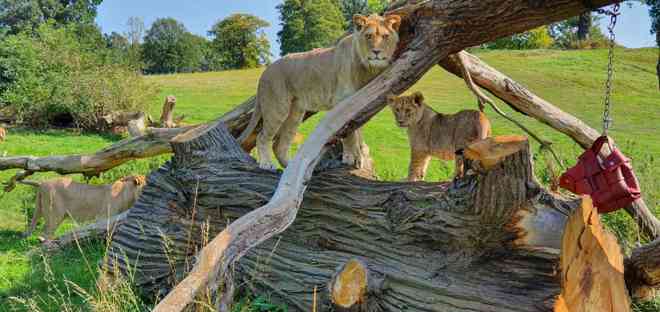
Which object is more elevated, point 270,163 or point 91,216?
point 270,163

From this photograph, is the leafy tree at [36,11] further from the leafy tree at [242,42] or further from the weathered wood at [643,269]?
the weathered wood at [643,269]

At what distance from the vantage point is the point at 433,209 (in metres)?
4.40

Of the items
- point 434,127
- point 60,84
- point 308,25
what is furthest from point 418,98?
point 308,25

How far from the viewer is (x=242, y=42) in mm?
67125

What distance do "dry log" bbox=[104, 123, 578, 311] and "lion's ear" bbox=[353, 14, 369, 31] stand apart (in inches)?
59.6

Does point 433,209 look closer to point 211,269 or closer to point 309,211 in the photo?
point 309,211

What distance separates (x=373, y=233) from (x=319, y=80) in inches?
80.9

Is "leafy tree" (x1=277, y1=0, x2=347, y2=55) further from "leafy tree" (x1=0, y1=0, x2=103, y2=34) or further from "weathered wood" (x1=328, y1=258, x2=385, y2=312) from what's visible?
"weathered wood" (x1=328, y1=258, x2=385, y2=312)

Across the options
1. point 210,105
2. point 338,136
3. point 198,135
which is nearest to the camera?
point 338,136

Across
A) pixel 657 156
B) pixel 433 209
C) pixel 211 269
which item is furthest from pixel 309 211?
pixel 657 156

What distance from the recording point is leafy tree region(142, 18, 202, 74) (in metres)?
76.0

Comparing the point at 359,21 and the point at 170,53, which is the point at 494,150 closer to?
the point at 359,21

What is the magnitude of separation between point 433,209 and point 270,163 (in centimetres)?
273

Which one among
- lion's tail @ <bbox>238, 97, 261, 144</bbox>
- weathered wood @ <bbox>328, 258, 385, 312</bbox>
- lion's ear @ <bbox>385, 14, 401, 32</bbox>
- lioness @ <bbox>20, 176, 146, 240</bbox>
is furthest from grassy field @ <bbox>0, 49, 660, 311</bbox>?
lion's ear @ <bbox>385, 14, 401, 32</bbox>
